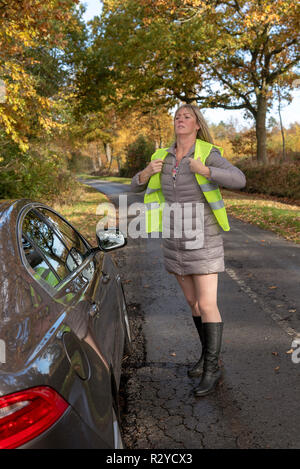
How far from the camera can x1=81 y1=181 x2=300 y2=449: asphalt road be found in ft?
9.41

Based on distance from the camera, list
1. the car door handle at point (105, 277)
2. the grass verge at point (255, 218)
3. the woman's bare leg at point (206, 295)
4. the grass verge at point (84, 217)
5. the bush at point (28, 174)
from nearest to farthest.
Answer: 1. the car door handle at point (105, 277)
2. the woman's bare leg at point (206, 295)
3. the grass verge at point (255, 218)
4. the grass verge at point (84, 217)
5. the bush at point (28, 174)

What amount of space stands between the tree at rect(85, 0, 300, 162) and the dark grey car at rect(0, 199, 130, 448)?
57.0 feet

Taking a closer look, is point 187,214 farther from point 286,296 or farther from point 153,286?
point 153,286

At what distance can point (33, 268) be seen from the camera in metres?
2.18

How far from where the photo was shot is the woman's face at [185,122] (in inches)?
132

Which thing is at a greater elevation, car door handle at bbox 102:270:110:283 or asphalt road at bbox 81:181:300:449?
car door handle at bbox 102:270:110:283

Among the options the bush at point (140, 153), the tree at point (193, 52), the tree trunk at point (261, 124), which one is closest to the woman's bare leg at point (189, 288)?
the tree at point (193, 52)

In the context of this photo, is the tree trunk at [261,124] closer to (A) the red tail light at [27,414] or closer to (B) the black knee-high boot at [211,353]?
(B) the black knee-high boot at [211,353]

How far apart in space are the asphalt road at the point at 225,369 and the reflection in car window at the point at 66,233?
47.1 inches

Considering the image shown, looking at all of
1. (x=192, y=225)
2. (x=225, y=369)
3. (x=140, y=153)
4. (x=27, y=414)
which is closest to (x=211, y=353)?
(x=225, y=369)

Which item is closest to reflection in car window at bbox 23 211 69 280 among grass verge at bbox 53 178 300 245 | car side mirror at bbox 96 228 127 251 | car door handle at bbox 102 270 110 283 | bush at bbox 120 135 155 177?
car door handle at bbox 102 270 110 283

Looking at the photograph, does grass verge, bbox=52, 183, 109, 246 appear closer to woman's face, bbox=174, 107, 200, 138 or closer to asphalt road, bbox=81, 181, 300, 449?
asphalt road, bbox=81, 181, 300, 449

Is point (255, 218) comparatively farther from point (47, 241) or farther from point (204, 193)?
point (47, 241)

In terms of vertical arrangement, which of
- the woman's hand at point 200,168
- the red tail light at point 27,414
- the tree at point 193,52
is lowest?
the red tail light at point 27,414
